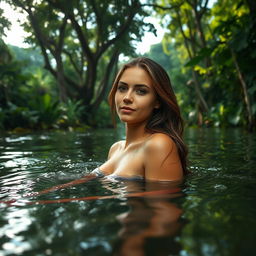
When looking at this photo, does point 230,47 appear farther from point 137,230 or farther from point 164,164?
point 137,230

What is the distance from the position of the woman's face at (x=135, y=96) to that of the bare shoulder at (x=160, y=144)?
0.22 m

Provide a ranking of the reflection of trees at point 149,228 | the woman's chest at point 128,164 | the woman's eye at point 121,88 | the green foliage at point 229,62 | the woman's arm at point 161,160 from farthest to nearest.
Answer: the green foliage at point 229,62 → the woman's eye at point 121,88 → the woman's chest at point 128,164 → the woman's arm at point 161,160 → the reflection of trees at point 149,228

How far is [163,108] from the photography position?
103 inches

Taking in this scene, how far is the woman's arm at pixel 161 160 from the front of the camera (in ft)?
7.38

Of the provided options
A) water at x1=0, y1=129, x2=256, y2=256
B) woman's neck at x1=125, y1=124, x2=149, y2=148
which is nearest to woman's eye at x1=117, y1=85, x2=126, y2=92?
woman's neck at x1=125, y1=124, x2=149, y2=148

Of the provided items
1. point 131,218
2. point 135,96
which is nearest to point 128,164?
point 135,96

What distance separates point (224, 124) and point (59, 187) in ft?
36.2

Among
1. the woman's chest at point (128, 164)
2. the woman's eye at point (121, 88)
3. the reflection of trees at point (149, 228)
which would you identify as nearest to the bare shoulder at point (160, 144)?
the woman's chest at point (128, 164)

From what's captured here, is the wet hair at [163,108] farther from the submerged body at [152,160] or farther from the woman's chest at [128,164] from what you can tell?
the woman's chest at [128,164]

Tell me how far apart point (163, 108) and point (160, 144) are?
431mm

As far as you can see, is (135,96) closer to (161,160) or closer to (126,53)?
(161,160)

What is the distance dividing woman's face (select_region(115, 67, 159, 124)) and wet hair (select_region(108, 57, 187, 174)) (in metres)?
0.04

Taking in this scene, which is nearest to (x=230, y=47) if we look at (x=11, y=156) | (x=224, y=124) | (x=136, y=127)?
(x=224, y=124)

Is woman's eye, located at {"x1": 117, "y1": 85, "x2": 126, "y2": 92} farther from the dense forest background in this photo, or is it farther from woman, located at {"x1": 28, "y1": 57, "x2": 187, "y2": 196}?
the dense forest background
